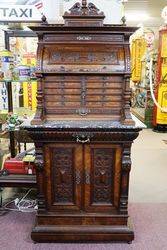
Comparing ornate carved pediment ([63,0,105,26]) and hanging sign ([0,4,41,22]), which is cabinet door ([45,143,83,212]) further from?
hanging sign ([0,4,41,22])

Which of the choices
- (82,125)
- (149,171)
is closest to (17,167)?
(82,125)

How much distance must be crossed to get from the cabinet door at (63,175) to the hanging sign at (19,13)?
142 centimetres

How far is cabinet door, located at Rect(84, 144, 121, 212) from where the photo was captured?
2.39 meters

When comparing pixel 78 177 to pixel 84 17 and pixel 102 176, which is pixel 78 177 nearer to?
pixel 102 176

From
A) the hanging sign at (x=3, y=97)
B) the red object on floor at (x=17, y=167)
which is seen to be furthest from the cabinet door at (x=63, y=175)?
the hanging sign at (x=3, y=97)

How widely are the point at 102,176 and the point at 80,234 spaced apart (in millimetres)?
571

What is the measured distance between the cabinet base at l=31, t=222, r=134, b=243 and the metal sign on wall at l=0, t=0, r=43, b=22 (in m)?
2.08

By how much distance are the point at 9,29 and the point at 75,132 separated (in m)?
1.65

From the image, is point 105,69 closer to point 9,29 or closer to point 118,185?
point 118,185

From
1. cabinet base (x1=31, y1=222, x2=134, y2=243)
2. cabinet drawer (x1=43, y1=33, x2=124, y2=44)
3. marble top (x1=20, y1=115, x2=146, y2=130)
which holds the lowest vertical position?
cabinet base (x1=31, y1=222, x2=134, y2=243)

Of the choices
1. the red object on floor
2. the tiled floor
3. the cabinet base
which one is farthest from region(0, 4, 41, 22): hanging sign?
the tiled floor

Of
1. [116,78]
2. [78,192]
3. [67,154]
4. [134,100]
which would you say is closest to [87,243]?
[78,192]

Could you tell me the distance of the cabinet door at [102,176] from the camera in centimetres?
239

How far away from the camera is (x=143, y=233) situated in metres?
2.68
